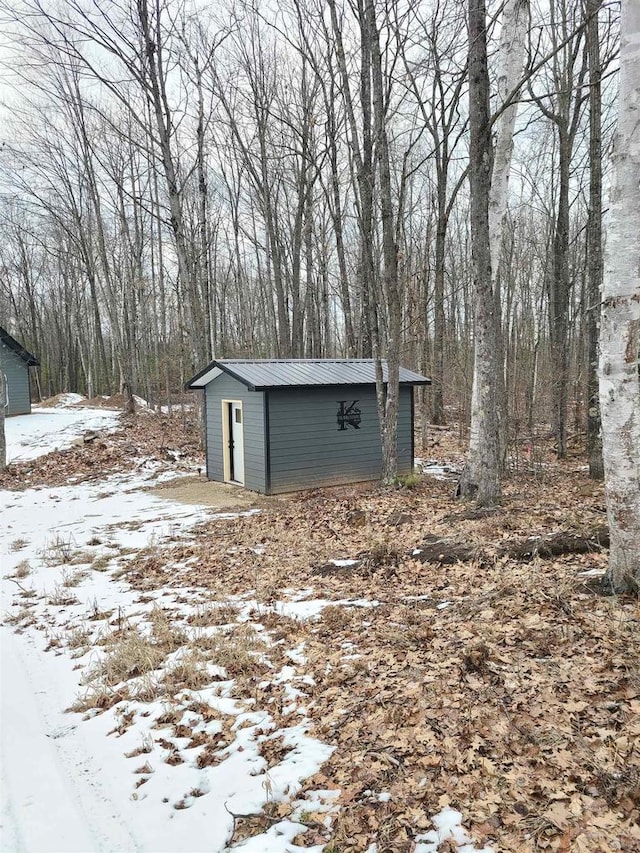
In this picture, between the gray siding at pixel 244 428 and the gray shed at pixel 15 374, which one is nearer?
the gray siding at pixel 244 428

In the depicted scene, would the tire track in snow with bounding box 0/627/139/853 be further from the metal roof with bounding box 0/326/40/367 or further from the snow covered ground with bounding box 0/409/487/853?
the metal roof with bounding box 0/326/40/367

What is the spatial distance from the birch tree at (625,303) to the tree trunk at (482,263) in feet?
12.4

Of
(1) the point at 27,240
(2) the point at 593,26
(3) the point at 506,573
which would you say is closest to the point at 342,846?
(3) the point at 506,573

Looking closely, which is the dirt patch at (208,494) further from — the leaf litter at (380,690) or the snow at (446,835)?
the snow at (446,835)

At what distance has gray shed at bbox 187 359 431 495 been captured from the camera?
37.9 ft

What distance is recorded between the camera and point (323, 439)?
12.3 m

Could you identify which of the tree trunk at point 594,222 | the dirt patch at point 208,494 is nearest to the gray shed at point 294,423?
the dirt patch at point 208,494

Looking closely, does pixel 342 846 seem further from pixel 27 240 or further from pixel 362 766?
pixel 27 240

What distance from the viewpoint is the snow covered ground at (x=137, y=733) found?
9.35 feet

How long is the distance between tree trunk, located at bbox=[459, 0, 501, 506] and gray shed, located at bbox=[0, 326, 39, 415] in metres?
21.8

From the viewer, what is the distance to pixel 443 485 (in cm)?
1132

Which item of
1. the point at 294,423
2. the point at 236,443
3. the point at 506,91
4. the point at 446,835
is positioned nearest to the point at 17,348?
the point at 236,443

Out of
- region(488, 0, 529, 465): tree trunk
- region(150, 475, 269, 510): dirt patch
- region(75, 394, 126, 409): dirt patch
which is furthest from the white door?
region(75, 394, 126, 409): dirt patch

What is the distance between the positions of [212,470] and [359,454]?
354cm
